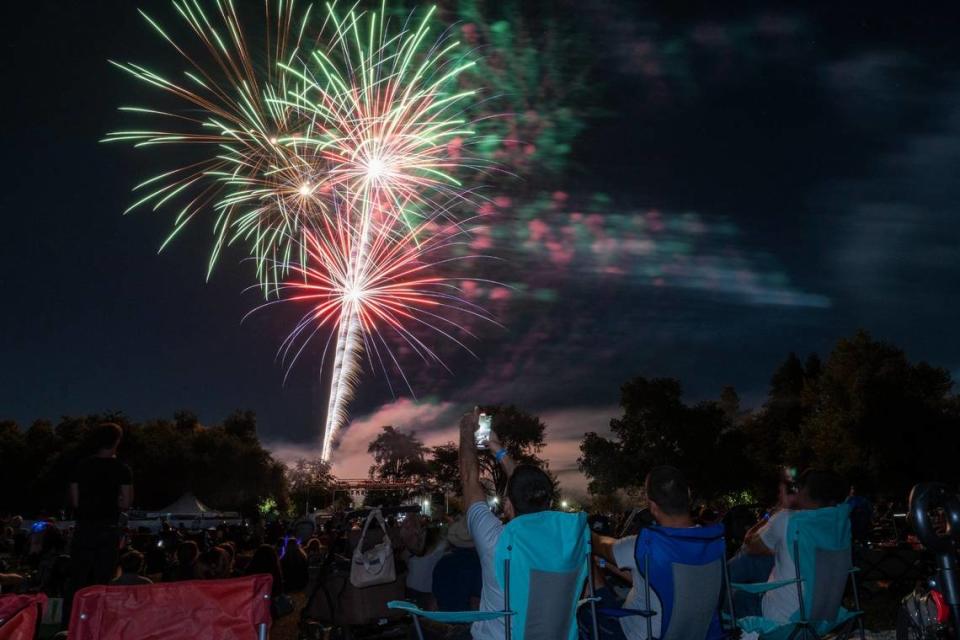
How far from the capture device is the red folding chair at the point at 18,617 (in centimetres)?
311

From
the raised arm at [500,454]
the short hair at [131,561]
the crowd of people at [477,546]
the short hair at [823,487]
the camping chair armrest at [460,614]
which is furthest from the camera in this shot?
the short hair at [131,561]

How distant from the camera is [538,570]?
4164 mm

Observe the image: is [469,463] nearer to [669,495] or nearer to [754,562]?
[669,495]

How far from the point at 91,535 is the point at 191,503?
41254 millimetres

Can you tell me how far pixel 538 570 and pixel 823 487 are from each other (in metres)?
2.98

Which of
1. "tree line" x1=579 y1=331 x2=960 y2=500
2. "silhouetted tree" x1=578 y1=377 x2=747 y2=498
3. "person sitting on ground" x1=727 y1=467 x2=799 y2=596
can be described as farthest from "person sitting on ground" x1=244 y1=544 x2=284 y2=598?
"silhouetted tree" x1=578 y1=377 x2=747 y2=498

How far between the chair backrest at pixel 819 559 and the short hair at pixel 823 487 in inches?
18.2

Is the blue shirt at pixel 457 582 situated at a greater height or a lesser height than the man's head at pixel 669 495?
lesser

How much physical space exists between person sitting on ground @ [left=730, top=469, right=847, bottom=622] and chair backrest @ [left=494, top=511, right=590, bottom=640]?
6.88ft

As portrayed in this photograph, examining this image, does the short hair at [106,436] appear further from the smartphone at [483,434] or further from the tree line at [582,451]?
the tree line at [582,451]

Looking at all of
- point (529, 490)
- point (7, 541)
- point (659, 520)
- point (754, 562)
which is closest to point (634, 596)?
point (659, 520)

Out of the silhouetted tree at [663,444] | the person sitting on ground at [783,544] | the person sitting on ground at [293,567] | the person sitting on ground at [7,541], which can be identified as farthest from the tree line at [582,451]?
the person sitting on ground at [783,544]

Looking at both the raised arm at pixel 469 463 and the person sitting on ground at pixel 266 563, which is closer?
the raised arm at pixel 469 463

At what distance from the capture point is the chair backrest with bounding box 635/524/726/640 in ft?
13.9
